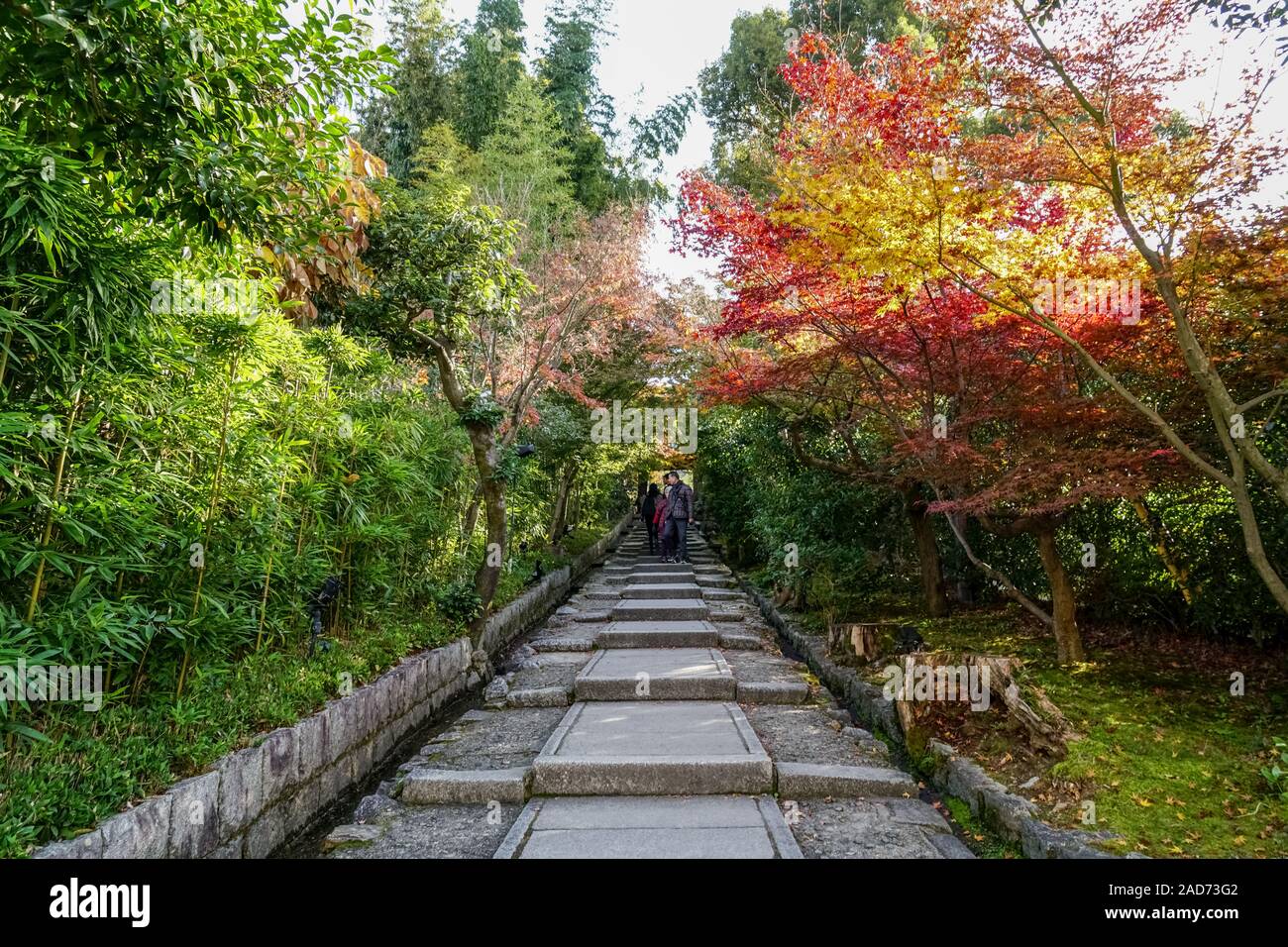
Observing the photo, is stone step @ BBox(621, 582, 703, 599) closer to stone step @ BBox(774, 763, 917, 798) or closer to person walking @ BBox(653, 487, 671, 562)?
person walking @ BBox(653, 487, 671, 562)

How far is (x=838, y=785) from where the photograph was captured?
3695 millimetres

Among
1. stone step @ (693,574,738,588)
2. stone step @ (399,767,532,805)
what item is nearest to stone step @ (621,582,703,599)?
stone step @ (693,574,738,588)

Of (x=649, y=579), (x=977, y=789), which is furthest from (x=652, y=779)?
(x=649, y=579)

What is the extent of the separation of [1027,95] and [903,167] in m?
0.70

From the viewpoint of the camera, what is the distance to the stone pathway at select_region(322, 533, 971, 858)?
3148 mm

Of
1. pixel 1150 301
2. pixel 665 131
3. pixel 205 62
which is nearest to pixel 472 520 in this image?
pixel 205 62

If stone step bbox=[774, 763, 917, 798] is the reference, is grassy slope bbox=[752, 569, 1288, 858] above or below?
above

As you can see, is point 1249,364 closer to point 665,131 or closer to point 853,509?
point 853,509

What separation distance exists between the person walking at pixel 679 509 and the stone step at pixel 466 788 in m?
7.82

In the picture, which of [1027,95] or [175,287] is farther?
[1027,95]

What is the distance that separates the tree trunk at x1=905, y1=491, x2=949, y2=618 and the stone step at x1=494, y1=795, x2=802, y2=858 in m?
4.15

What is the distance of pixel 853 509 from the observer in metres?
7.56

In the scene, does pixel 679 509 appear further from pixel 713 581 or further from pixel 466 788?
pixel 466 788

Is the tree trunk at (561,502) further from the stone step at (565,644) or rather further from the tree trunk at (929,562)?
the tree trunk at (929,562)
